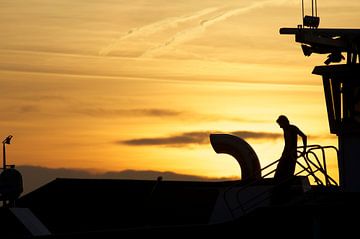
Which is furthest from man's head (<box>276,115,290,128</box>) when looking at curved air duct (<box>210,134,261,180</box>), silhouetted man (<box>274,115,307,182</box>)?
curved air duct (<box>210,134,261,180</box>)

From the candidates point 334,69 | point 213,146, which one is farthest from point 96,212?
point 334,69

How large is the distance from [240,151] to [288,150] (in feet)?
33.5

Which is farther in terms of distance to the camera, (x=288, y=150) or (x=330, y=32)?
(x=330, y=32)

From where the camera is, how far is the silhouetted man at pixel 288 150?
127 feet

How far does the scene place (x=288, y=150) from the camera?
1544 inches

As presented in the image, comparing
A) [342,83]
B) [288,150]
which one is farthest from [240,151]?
[288,150]

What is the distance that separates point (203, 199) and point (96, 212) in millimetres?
7402

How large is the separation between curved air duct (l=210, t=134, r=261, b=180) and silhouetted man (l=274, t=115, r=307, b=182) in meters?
8.02

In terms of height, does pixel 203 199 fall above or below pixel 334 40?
below

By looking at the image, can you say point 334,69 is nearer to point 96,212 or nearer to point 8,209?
point 8,209

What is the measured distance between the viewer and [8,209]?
198 feet

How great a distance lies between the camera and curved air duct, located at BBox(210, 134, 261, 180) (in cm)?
4888

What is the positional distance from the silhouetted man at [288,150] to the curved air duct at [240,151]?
316 inches

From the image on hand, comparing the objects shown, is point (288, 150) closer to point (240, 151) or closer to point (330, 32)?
point (330, 32)
